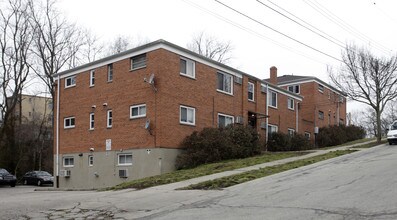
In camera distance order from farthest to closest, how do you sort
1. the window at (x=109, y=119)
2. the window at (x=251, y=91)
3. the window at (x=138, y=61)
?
the window at (x=251, y=91)
the window at (x=109, y=119)
the window at (x=138, y=61)

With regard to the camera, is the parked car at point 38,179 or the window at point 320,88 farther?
the window at point 320,88

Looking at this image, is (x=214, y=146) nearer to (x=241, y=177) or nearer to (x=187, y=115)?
(x=187, y=115)

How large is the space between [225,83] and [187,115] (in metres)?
4.74

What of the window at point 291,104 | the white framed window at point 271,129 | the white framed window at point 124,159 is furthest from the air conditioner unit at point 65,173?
the window at point 291,104

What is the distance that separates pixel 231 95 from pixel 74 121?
1072 centimetres

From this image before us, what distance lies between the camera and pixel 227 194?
1249cm

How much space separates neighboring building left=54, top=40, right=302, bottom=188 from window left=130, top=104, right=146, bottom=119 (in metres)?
0.06

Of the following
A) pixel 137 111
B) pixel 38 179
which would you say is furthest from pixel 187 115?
pixel 38 179

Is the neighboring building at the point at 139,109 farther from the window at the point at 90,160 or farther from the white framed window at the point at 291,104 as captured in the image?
the white framed window at the point at 291,104

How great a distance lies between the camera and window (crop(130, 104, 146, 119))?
23.6m

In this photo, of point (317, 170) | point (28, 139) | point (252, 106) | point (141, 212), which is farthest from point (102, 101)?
point (28, 139)

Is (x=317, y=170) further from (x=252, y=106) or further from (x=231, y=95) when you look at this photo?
(x=252, y=106)

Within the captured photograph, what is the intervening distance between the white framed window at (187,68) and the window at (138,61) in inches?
86.0

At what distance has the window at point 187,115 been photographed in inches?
953
